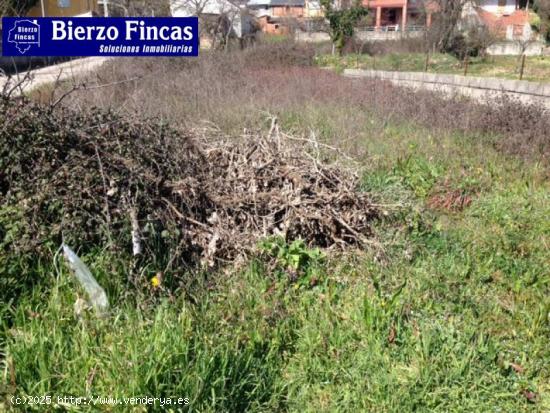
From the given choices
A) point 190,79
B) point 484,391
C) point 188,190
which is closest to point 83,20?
point 190,79

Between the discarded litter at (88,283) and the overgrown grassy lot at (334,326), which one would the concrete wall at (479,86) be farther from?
the discarded litter at (88,283)

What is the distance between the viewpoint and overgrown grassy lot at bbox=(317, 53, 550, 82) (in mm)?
15812

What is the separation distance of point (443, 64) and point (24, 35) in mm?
15812

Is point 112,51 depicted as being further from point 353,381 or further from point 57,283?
point 353,381

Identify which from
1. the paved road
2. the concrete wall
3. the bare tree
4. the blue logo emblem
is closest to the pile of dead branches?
the paved road

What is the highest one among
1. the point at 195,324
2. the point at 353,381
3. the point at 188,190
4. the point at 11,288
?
the point at 188,190

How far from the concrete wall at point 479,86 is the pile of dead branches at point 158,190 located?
21.4ft

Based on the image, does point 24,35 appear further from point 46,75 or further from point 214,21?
point 214,21

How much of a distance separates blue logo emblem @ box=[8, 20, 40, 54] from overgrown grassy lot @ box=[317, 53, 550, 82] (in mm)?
11901

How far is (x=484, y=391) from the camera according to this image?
8.03 ft

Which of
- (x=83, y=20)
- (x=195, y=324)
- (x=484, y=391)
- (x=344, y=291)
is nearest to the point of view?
(x=484, y=391)

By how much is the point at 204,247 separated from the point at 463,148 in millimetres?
4950

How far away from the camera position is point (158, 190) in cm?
355

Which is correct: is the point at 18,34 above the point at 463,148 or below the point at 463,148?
above
